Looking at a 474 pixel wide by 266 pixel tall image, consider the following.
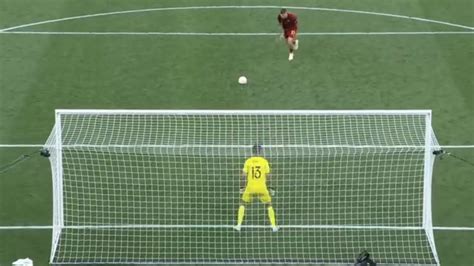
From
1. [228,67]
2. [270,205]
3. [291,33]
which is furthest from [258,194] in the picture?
[291,33]

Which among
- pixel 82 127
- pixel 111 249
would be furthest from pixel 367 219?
pixel 82 127

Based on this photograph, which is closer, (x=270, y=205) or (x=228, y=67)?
(x=270, y=205)

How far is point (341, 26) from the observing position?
72.2 ft

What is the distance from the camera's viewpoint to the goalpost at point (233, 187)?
553 inches

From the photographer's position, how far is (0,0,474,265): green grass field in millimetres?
17766

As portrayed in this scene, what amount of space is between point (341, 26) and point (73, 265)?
36.2ft

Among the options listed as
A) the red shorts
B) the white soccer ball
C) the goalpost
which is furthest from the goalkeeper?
the red shorts

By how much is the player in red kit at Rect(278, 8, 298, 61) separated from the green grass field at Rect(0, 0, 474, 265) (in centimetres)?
56

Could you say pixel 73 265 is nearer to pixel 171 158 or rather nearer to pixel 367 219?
pixel 171 158

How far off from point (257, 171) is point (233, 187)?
1.50 metres

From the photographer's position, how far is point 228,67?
20.1m

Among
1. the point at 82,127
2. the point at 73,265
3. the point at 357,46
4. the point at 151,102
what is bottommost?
the point at 73,265

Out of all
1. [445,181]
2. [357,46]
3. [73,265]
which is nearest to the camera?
[73,265]

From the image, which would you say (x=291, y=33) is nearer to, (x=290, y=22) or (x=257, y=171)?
(x=290, y=22)
